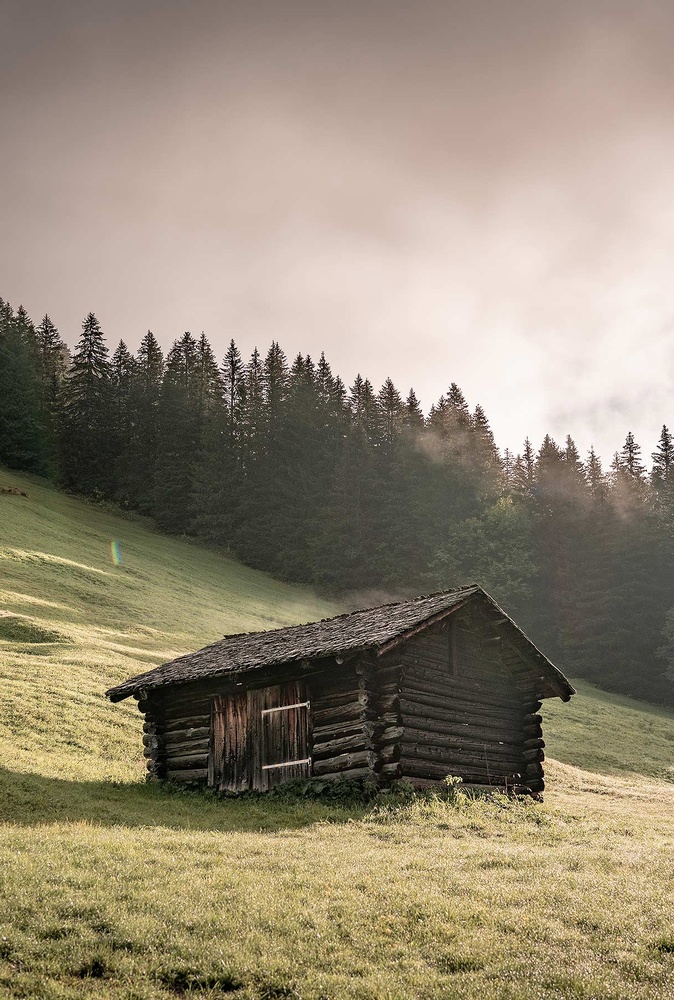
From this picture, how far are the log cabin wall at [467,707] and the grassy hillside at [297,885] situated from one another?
1.77 m

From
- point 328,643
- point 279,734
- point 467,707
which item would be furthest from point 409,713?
point 279,734

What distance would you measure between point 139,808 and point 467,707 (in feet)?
32.4

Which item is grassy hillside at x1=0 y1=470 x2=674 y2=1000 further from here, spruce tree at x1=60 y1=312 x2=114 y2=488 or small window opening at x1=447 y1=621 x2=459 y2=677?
spruce tree at x1=60 y1=312 x2=114 y2=488

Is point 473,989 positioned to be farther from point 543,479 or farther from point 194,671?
point 543,479

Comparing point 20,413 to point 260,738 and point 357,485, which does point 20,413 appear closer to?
point 357,485

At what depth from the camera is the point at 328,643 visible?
22.0 meters

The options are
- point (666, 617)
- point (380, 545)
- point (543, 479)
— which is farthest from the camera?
point (543, 479)

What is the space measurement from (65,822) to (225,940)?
8058 mm

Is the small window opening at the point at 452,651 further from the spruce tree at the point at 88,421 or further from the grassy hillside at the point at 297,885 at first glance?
the spruce tree at the point at 88,421

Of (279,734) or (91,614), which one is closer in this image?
(279,734)

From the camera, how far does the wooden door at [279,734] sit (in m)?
22.1

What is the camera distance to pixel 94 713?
2788 centimetres

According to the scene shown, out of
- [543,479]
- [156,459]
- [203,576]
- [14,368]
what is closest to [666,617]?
[543,479]

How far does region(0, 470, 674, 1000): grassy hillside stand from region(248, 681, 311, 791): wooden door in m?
1.17
